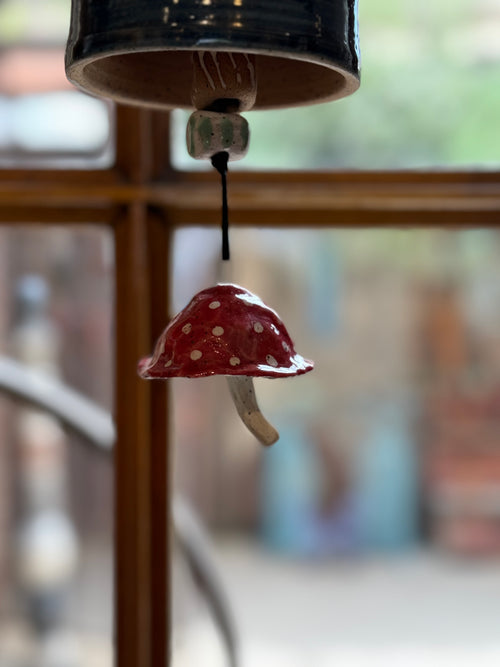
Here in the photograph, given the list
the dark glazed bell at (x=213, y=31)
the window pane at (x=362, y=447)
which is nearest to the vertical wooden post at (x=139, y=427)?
the dark glazed bell at (x=213, y=31)

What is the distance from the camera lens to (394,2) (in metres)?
1.12

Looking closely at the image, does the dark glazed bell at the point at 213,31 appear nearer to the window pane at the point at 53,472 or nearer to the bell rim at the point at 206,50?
the bell rim at the point at 206,50

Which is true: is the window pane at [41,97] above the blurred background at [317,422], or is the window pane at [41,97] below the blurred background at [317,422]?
above

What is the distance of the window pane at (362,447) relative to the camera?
2.42m

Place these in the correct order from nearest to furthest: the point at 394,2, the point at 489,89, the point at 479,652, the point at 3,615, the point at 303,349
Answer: the point at 489,89 → the point at 394,2 → the point at 3,615 → the point at 479,652 → the point at 303,349

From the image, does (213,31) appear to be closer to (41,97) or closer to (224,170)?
(224,170)

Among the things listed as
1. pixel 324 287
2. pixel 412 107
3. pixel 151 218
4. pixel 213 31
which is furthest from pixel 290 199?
pixel 324 287

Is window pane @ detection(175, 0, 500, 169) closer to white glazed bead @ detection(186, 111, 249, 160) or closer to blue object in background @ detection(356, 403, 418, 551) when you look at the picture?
white glazed bead @ detection(186, 111, 249, 160)

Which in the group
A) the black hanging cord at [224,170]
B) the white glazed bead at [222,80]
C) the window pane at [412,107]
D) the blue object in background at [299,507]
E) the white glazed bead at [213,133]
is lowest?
the blue object in background at [299,507]

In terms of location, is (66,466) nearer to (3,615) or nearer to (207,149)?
(3,615)

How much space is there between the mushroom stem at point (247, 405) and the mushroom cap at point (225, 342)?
38mm

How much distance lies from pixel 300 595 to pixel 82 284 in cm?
109

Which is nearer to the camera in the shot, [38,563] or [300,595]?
[38,563]

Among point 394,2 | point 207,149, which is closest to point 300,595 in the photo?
point 394,2
